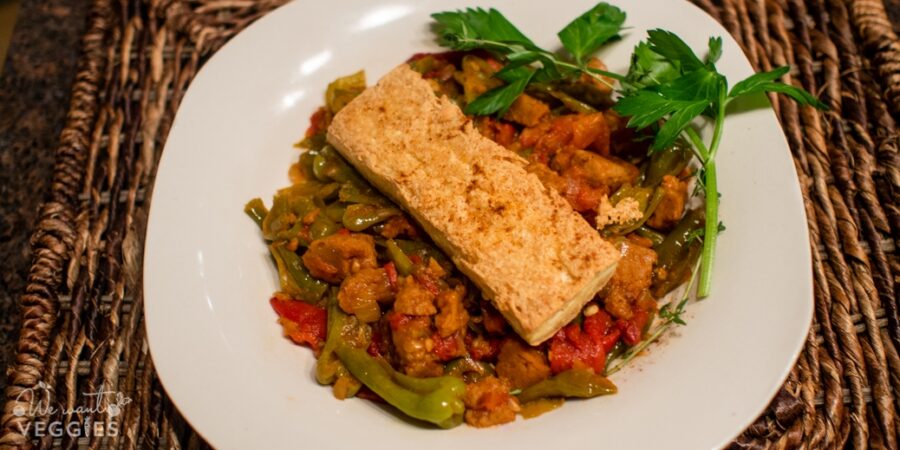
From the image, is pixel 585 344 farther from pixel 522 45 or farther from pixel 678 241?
pixel 522 45

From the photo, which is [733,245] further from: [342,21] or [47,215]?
[47,215]

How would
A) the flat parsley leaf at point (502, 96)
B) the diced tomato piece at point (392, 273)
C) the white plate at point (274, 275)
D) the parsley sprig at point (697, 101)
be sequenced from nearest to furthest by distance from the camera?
the white plate at point (274, 275)
the parsley sprig at point (697, 101)
the diced tomato piece at point (392, 273)
the flat parsley leaf at point (502, 96)

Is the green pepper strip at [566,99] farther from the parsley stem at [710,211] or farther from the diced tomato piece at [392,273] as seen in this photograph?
the diced tomato piece at [392,273]

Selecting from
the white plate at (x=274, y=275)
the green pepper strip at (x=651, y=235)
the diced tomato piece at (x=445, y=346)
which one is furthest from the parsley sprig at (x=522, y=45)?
the diced tomato piece at (x=445, y=346)

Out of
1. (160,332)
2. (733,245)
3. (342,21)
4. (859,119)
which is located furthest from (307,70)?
(859,119)

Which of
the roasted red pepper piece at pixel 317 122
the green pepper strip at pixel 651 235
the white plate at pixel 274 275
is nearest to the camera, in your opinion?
the white plate at pixel 274 275

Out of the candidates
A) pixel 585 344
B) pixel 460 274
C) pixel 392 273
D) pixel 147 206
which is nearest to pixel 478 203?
pixel 460 274
